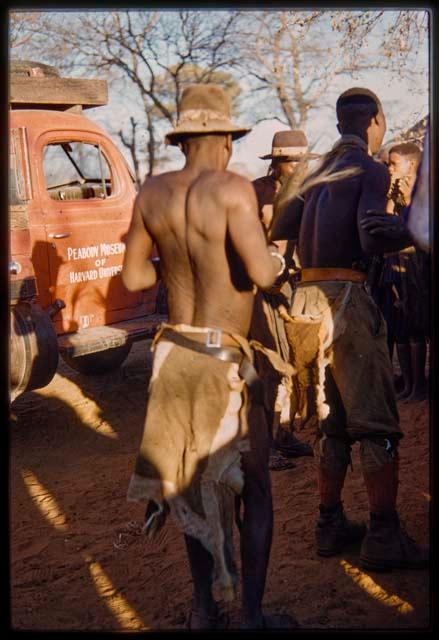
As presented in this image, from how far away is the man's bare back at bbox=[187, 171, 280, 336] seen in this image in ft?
8.64

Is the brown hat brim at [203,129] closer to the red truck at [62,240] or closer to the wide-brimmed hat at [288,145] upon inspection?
the wide-brimmed hat at [288,145]

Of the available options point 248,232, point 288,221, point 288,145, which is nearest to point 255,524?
point 248,232

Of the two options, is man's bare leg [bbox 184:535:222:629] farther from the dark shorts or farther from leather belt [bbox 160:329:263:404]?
→ the dark shorts

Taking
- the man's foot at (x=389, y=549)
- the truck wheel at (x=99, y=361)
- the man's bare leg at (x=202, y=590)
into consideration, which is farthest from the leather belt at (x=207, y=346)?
the truck wheel at (x=99, y=361)

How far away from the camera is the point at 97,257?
21.5 feet

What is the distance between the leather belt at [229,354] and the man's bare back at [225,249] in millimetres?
73

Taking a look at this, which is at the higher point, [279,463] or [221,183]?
[221,183]

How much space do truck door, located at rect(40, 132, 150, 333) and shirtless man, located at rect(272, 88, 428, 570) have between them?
10.1 feet

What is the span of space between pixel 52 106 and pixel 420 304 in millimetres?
3673

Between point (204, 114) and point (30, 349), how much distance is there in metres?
3.05

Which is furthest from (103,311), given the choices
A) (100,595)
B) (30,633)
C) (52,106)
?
(30,633)

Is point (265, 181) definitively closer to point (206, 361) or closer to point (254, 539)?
point (206, 361)

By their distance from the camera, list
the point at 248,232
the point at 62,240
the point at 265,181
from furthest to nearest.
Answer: the point at 62,240, the point at 265,181, the point at 248,232

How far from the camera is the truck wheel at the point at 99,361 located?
741 cm
